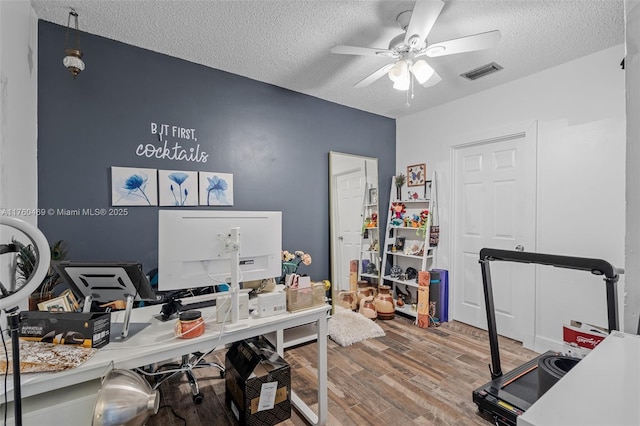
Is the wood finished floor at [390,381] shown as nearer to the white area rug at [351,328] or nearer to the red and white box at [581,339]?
the white area rug at [351,328]

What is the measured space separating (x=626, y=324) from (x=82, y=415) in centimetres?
204

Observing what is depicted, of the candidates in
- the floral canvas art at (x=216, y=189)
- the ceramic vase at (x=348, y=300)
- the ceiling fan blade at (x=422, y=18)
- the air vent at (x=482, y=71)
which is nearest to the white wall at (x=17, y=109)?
the floral canvas art at (x=216, y=189)

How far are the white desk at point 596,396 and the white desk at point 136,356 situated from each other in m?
1.18

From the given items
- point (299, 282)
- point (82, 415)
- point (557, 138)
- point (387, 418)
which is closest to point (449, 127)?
point (557, 138)

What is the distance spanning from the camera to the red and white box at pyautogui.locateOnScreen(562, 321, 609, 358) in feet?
5.22

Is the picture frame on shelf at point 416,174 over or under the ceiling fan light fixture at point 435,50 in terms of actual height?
under

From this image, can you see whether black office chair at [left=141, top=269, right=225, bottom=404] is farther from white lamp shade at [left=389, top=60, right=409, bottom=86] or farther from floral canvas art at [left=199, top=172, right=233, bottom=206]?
white lamp shade at [left=389, top=60, right=409, bottom=86]

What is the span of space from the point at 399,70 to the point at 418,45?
19 centimetres

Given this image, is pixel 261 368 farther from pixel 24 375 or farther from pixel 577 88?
pixel 577 88

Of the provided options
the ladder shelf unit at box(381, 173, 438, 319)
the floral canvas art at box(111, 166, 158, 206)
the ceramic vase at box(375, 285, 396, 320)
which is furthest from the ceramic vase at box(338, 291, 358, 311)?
the floral canvas art at box(111, 166, 158, 206)

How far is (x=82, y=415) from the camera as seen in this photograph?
3.49ft

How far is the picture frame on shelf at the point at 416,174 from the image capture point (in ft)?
12.1

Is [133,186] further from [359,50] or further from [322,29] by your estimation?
Result: [359,50]

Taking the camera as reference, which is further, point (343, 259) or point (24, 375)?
point (343, 259)
